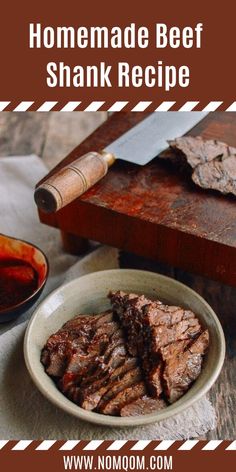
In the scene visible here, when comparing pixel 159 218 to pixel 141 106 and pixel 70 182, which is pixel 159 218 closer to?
pixel 70 182

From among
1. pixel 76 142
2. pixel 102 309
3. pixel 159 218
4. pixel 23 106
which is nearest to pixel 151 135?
pixel 159 218

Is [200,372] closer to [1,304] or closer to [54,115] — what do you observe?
[1,304]

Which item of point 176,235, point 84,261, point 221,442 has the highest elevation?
point 176,235

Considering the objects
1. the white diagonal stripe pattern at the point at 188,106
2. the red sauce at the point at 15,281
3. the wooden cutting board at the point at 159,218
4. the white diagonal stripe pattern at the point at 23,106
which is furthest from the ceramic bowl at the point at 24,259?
the white diagonal stripe pattern at the point at 188,106

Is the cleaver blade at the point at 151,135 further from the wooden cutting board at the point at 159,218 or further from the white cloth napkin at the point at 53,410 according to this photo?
the white cloth napkin at the point at 53,410

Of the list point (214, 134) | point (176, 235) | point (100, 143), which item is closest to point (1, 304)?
point (176, 235)

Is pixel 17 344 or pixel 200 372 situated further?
pixel 17 344
